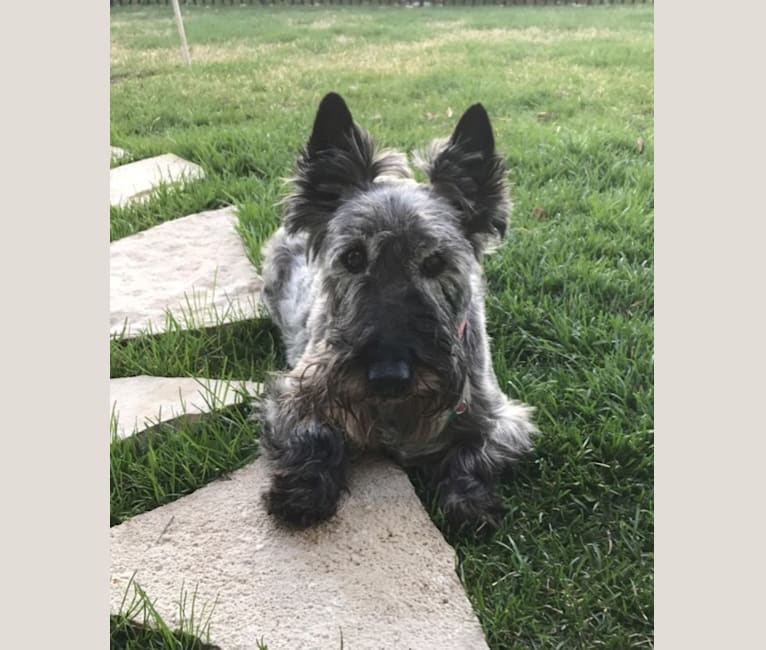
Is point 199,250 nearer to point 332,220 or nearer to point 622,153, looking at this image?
point 332,220

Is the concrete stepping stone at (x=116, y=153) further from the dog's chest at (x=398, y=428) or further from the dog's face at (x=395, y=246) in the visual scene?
the dog's chest at (x=398, y=428)

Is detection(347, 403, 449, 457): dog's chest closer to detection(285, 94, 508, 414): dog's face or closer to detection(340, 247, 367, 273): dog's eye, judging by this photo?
detection(285, 94, 508, 414): dog's face

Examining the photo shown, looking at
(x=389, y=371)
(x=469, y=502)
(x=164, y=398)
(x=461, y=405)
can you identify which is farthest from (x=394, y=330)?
(x=164, y=398)

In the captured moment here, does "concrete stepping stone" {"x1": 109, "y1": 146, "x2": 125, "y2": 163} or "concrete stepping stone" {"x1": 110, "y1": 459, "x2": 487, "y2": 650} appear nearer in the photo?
"concrete stepping stone" {"x1": 110, "y1": 459, "x2": 487, "y2": 650}

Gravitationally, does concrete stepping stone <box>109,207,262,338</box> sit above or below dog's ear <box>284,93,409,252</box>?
below

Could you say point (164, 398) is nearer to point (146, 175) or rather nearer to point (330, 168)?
point (330, 168)

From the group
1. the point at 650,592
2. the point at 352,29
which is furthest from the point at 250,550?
the point at 352,29

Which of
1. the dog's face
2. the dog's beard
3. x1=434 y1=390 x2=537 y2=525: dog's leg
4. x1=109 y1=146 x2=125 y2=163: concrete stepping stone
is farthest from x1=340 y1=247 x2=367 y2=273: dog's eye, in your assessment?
x1=109 y1=146 x2=125 y2=163: concrete stepping stone
